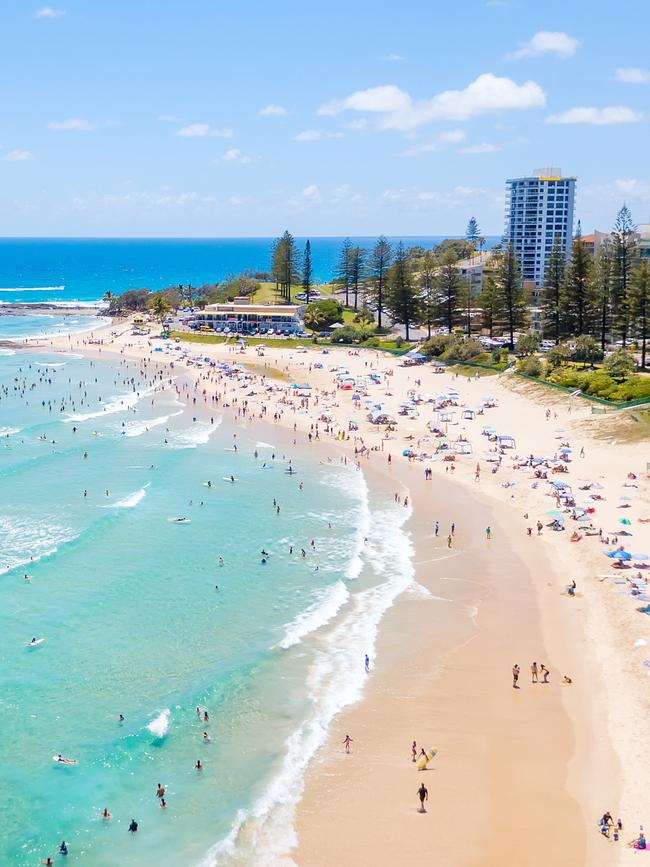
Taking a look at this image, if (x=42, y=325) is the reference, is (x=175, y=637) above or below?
below

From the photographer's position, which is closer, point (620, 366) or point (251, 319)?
point (620, 366)

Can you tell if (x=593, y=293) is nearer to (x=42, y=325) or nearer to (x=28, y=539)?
A: (x=28, y=539)

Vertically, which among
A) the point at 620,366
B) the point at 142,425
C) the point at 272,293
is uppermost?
the point at 272,293

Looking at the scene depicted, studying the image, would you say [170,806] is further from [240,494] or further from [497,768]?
[240,494]

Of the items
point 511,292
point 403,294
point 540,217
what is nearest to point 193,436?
point 511,292

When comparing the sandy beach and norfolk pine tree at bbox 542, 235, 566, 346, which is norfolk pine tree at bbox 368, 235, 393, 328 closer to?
norfolk pine tree at bbox 542, 235, 566, 346

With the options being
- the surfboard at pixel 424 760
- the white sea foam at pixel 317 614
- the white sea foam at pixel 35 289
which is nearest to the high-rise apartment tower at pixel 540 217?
the white sea foam at pixel 35 289

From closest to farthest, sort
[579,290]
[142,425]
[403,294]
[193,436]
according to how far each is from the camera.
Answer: [193,436] → [142,425] → [579,290] → [403,294]

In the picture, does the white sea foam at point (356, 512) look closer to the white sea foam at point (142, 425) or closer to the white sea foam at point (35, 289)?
the white sea foam at point (142, 425)
